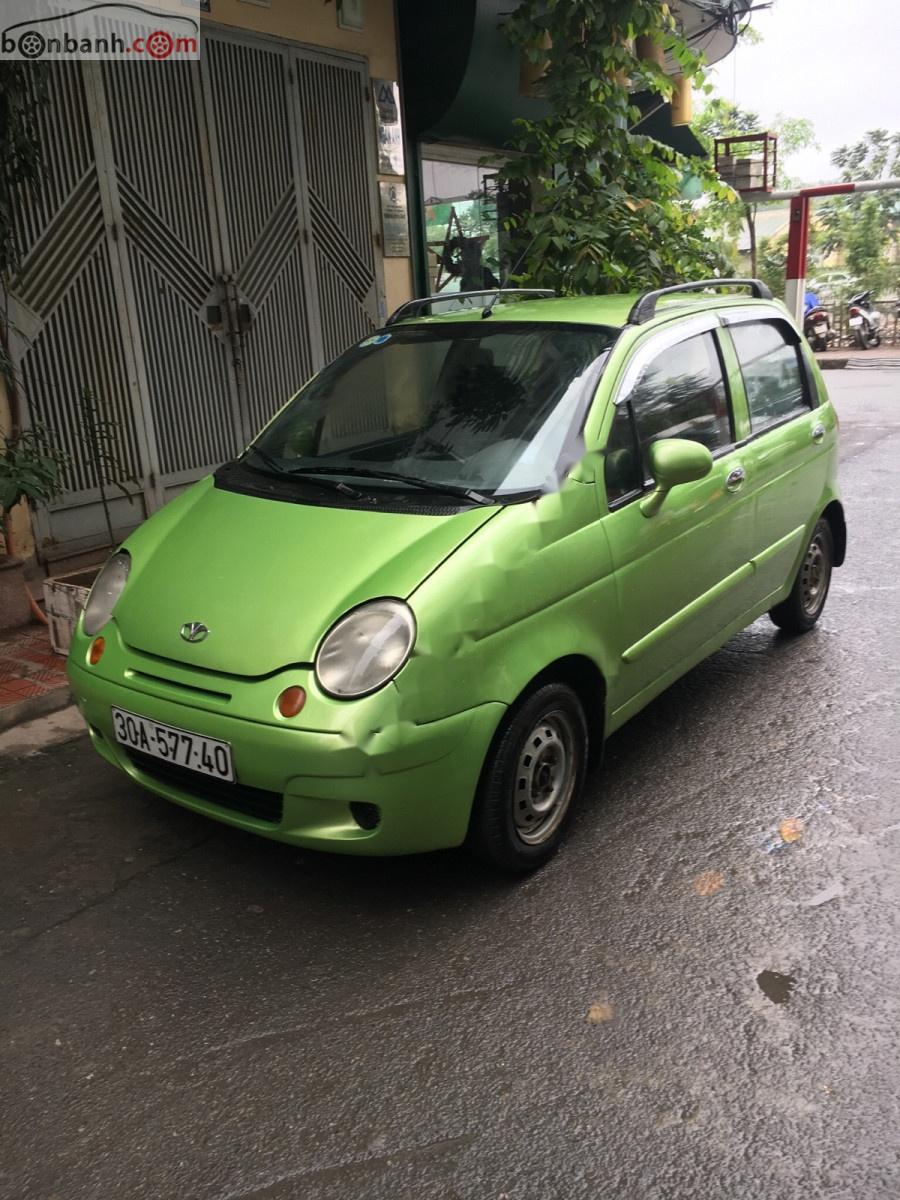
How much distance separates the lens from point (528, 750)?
10.3 feet

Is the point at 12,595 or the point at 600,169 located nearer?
the point at 12,595

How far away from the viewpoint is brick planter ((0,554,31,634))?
5.59 m

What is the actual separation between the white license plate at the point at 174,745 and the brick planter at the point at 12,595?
2790mm

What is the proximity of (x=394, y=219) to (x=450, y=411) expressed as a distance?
5.86 metres

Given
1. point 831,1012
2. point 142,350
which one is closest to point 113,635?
point 831,1012

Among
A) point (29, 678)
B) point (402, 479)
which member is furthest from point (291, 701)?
point (29, 678)

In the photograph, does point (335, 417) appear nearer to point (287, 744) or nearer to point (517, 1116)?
point (287, 744)

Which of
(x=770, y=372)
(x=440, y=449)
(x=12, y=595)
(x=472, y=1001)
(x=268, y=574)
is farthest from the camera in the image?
(x=12, y=595)

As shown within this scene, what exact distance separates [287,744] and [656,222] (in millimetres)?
5450

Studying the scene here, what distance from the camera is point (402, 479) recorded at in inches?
136

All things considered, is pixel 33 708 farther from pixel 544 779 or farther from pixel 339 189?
pixel 339 189

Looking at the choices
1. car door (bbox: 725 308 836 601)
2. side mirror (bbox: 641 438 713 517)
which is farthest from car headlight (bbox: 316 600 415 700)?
car door (bbox: 725 308 836 601)

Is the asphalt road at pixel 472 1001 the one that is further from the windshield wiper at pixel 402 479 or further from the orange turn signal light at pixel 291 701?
the windshield wiper at pixel 402 479

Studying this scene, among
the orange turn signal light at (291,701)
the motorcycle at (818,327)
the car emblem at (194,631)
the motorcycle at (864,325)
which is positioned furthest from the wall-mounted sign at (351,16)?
the motorcycle at (864,325)
